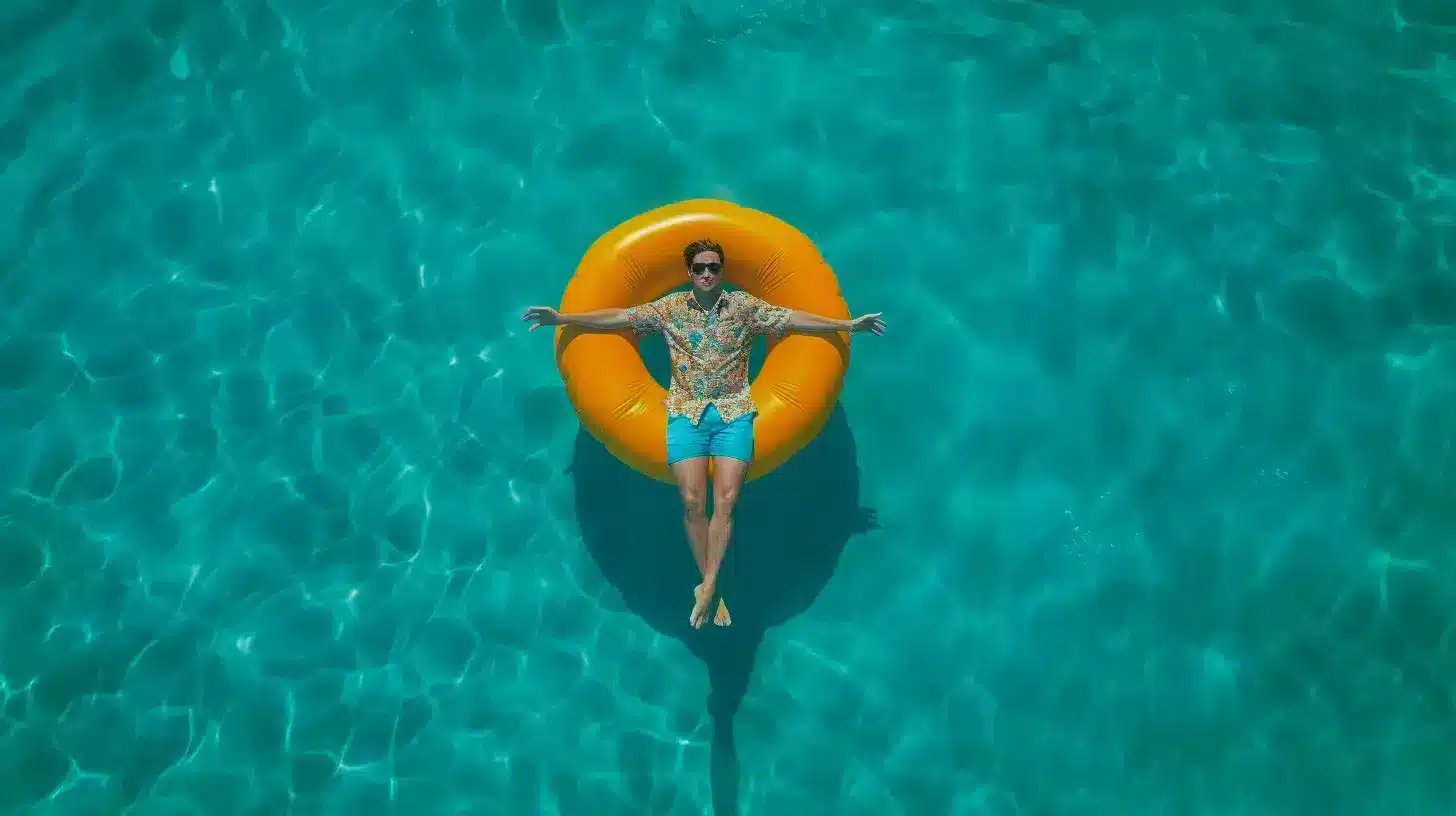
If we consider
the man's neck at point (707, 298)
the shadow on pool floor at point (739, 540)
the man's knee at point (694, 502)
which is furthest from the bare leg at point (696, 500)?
the man's neck at point (707, 298)

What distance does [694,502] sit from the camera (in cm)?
676

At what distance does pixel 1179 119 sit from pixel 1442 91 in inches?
77.4

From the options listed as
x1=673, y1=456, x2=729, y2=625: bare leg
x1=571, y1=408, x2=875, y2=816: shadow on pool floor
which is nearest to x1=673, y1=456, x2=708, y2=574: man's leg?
x1=673, y1=456, x2=729, y2=625: bare leg

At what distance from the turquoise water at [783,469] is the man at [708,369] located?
3.24 ft

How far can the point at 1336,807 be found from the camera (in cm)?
735

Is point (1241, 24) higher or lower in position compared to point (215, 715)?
higher

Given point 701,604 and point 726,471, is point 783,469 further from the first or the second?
point 701,604

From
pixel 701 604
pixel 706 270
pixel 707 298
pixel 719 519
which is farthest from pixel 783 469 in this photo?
pixel 706 270

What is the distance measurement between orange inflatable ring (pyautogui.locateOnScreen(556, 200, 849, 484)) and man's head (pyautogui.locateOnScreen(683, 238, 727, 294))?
0.32m

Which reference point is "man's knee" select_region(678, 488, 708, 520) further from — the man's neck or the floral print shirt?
the man's neck

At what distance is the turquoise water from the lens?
743 cm

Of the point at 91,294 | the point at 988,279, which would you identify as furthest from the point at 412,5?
the point at 988,279

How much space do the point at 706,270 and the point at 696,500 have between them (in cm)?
135

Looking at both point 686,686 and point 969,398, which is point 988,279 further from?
point 686,686
